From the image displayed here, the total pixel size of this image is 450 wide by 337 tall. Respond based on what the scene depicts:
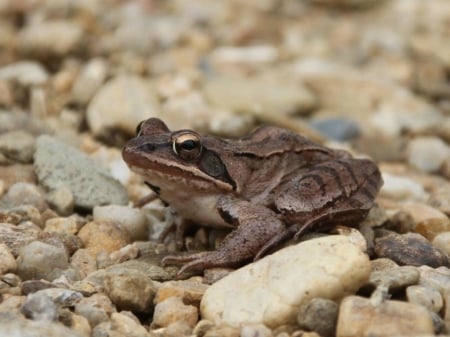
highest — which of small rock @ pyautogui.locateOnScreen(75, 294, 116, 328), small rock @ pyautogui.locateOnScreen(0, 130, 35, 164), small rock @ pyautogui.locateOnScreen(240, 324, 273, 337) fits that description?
small rock @ pyautogui.locateOnScreen(0, 130, 35, 164)

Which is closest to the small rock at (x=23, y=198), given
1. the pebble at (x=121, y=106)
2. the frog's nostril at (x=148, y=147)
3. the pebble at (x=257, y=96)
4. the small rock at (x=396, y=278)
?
the frog's nostril at (x=148, y=147)

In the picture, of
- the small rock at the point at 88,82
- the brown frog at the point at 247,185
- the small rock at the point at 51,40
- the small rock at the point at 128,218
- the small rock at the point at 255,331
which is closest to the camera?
the small rock at the point at 255,331

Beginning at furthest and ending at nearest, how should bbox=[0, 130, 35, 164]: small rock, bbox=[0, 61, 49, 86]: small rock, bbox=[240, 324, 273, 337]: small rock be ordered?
bbox=[0, 61, 49, 86]: small rock
bbox=[0, 130, 35, 164]: small rock
bbox=[240, 324, 273, 337]: small rock

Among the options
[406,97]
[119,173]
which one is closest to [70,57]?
[119,173]

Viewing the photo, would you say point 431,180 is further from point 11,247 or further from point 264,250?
point 11,247

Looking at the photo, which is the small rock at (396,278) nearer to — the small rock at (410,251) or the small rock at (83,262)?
the small rock at (410,251)

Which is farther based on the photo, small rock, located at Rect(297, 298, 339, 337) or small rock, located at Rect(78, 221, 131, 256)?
small rock, located at Rect(78, 221, 131, 256)

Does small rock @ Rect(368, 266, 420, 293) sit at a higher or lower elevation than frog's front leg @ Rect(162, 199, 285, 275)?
higher

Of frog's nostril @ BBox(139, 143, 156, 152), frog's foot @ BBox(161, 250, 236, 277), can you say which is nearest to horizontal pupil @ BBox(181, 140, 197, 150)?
frog's nostril @ BBox(139, 143, 156, 152)

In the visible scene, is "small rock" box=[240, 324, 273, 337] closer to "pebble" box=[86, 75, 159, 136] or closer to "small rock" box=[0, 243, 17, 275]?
"small rock" box=[0, 243, 17, 275]
